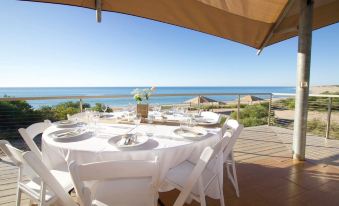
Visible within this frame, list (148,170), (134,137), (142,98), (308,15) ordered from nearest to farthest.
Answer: (148,170)
(134,137)
(142,98)
(308,15)

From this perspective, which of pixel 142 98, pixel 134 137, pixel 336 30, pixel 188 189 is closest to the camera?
pixel 188 189

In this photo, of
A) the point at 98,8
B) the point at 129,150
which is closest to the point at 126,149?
the point at 129,150

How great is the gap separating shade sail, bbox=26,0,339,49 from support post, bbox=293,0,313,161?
0.24 metres

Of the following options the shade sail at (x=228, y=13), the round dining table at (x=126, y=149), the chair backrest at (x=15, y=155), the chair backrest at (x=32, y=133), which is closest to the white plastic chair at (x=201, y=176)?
the round dining table at (x=126, y=149)

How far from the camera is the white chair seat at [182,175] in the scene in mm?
1602

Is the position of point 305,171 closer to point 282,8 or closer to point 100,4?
point 282,8

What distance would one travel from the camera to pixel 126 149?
139 centimetres

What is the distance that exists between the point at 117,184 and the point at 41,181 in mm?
540

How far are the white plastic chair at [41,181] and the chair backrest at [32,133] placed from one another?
180mm

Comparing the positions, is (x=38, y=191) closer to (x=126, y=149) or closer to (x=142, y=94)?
(x=126, y=149)

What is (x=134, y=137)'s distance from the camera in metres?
1.60

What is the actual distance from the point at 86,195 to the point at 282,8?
11.9ft

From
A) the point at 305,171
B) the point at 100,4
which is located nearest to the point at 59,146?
the point at 100,4

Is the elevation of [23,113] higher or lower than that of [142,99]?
lower
